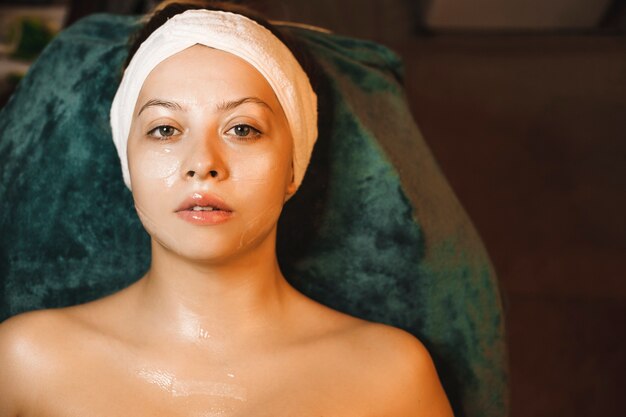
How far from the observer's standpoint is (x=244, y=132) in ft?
4.54

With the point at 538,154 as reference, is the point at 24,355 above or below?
below

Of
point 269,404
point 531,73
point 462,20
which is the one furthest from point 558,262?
point 269,404

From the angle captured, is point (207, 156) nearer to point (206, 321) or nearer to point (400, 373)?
point (206, 321)

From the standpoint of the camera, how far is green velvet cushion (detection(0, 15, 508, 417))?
170 centimetres

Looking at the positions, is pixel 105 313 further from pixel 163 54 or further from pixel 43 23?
pixel 43 23

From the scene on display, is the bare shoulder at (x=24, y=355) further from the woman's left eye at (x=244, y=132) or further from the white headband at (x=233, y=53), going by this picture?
the woman's left eye at (x=244, y=132)

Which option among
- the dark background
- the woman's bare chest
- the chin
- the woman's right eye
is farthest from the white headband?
the dark background

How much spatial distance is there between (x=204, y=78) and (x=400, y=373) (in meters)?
0.60

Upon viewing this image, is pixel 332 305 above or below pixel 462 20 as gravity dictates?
below

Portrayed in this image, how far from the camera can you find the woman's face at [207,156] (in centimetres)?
132

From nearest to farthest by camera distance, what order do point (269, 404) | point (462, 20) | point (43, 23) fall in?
point (269, 404) → point (43, 23) → point (462, 20)

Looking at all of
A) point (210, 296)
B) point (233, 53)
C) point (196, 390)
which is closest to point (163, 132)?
point (233, 53)

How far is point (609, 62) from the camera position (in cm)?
302

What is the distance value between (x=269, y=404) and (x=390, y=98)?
0.81 m
